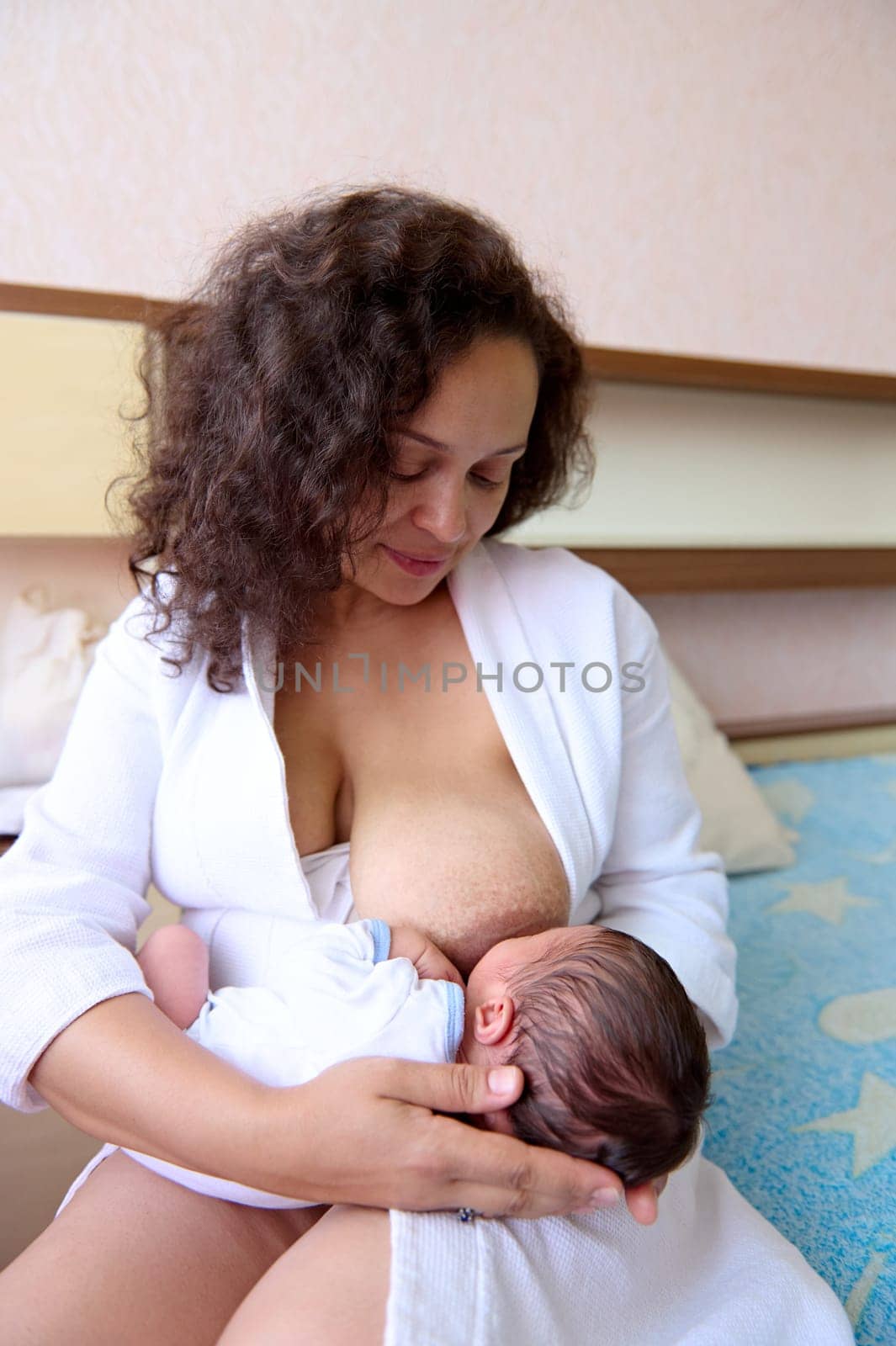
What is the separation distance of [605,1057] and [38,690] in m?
1.23

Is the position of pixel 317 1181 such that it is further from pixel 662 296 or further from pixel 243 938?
pixel 662 296

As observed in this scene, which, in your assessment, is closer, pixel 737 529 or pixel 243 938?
pixel 243 938

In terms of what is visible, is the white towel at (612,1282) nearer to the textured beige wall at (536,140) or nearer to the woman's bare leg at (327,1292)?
the woman's bare leg at (327,1292)

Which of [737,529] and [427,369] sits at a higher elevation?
[427,369]

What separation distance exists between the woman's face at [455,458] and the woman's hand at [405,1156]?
54 cm

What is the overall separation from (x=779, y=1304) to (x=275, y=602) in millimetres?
833

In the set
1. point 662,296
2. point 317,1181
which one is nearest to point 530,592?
point 317,1181

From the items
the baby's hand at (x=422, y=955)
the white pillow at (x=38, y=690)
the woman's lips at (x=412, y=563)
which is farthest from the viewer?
the white pillow at (x=38, y=690)

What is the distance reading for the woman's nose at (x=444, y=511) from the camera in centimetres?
102

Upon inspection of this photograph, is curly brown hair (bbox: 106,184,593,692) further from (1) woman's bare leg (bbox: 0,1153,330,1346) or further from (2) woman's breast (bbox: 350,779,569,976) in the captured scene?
(1) woman's bare leg (bbox: 0,1153,330,1346)

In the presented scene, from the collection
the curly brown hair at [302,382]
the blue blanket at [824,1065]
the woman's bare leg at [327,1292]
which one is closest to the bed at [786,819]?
the blue blanket at [824,1065]

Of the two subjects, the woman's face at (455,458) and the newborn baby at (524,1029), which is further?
the woman's face at (455,458)

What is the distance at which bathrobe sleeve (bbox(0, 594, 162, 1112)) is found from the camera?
2.85 ft

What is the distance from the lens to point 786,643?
2779mm
